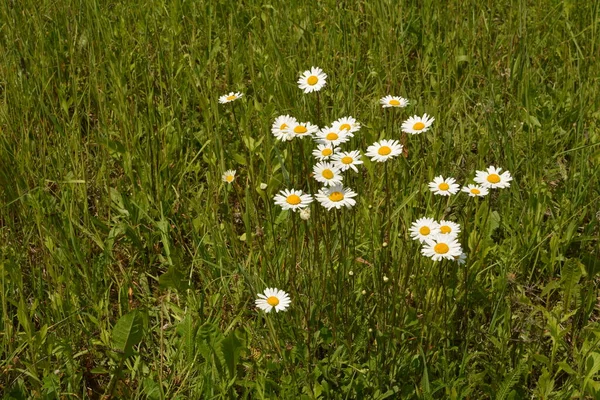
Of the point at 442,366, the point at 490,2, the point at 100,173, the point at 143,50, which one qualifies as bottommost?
the point at 442,366

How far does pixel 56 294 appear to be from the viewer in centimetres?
194

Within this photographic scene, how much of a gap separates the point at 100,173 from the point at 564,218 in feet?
5.20

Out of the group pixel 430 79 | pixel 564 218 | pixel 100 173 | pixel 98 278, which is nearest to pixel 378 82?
pixel 430 79

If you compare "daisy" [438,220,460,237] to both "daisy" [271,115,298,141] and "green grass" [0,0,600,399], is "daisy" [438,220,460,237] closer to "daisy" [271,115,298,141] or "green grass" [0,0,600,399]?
"green grass" [0,0,600,399]

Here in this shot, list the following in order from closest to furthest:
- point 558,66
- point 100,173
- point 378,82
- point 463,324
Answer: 1. point 463,324
2. point 100,173
3. point 378,82
4. point 558,66

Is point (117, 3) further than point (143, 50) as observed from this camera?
Yes

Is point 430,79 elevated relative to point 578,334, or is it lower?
elevated

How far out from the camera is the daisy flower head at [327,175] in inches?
67.6

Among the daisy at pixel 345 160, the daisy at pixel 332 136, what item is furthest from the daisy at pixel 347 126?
the daisy at pixel 345 160

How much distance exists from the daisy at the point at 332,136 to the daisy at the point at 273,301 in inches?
18.0

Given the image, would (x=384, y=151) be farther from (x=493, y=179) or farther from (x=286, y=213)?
(x=286, y=213)

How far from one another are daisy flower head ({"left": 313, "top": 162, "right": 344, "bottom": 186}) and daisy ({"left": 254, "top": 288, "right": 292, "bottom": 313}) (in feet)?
0.99

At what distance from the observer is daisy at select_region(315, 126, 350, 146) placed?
1.88 meters

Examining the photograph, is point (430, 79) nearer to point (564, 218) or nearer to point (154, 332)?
point (564, 218)
